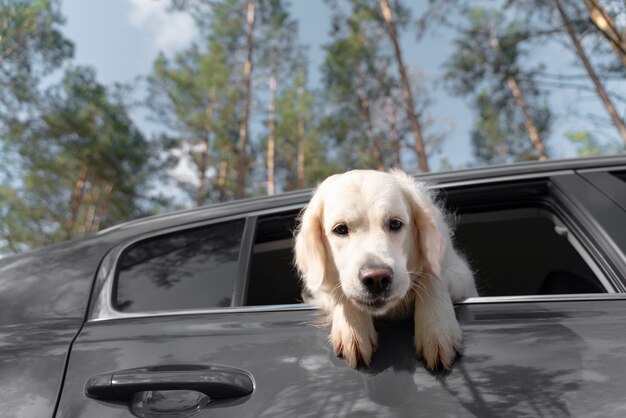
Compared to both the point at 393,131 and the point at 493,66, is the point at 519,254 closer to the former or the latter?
the point at 493,66

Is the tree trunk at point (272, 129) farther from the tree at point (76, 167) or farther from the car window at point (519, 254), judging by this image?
the car window at point (519, 254)

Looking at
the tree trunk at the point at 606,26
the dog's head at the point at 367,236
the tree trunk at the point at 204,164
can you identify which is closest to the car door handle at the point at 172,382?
the dog's head at the point at 367,236

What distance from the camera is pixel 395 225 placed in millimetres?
1993

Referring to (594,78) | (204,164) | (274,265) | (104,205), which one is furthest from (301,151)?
(274,265)

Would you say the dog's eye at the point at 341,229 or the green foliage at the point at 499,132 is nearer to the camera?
the dog's eye at the point at 341,229

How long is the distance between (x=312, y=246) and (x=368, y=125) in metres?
23.6

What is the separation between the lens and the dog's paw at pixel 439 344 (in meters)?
1.54

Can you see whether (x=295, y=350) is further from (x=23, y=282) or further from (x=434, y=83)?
(x=434, y=83)

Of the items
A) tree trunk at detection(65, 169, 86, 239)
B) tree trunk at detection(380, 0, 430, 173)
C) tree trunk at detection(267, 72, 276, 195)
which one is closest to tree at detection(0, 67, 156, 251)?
tree trunk at detection(65, 169, 86, 239)

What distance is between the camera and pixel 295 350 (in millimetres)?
1660

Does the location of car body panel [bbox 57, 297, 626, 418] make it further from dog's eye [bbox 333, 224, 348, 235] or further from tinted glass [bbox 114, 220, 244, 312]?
dog's eye [bbox 333, 224, 348, 235]

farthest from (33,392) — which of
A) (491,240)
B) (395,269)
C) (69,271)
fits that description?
(491,240)

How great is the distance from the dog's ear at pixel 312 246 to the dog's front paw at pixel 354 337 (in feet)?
0.93

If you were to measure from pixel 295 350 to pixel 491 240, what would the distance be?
2.34 m
